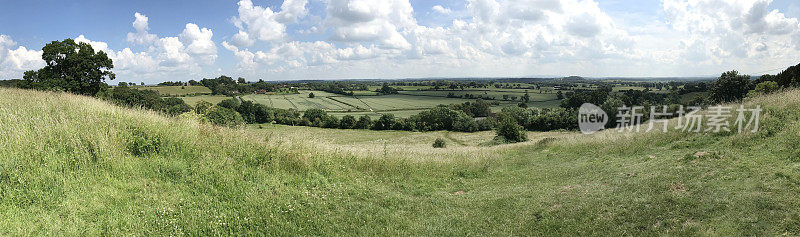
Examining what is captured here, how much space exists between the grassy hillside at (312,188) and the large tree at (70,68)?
21311 millimetres

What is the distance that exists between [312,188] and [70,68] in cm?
3179

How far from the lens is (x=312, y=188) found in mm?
7527

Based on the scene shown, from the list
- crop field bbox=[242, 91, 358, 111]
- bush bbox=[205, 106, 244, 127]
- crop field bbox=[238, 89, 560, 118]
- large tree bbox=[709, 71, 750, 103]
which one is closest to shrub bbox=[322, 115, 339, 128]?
crop field bbox=[238, 89, 560, 118]

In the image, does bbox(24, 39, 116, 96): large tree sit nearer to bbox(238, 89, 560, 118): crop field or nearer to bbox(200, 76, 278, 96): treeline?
bbox(238, 89, 560, 118): crop field

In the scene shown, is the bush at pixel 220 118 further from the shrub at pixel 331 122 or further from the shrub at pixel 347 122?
the shrub at pixel 347 122

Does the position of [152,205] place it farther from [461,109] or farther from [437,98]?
[437,98]

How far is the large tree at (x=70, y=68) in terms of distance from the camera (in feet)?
84.3

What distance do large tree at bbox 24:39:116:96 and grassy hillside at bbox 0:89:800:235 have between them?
21311 millimetres

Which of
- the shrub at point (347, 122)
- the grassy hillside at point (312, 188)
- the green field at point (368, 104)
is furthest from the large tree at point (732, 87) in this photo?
the shrub at point (347, 122)

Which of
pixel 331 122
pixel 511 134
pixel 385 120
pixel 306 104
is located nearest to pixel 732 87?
pixel 511 134

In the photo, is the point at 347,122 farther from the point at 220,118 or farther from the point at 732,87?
the point at 732,87

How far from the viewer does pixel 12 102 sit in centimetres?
1042

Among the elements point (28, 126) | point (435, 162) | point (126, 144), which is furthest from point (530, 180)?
point (28, 126)

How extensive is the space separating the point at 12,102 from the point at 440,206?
13.7 meters
